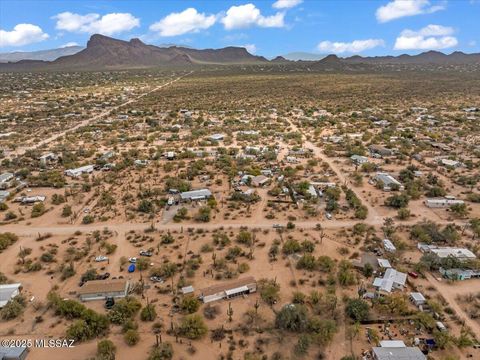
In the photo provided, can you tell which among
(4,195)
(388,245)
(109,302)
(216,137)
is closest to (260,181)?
(388,245)

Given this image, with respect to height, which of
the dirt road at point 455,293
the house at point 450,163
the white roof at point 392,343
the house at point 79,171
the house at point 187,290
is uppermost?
the house at point 450,163

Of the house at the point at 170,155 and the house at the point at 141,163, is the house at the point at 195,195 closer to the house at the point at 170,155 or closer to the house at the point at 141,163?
the house at the point at 141,163

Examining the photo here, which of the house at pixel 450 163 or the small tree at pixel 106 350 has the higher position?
the house at pixel 450 163

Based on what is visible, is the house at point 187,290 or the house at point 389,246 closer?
the house at point 187,290

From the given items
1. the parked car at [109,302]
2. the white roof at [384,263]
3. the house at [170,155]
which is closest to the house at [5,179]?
the house at [170,155]

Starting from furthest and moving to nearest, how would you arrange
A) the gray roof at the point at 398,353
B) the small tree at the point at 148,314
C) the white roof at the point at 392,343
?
the small tree at the point at 148,314 < the white roof at the point at 392,343 < the gray roof at the point at 398,353

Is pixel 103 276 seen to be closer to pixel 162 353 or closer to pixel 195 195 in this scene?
pixel 162 353

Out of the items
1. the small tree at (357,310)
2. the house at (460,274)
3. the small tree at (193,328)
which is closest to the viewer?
the small tree at (193,328)
